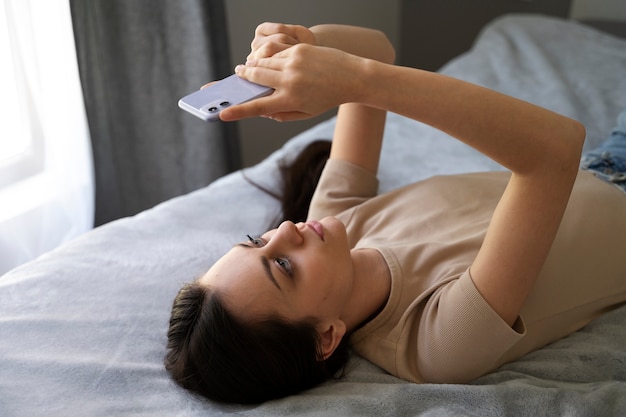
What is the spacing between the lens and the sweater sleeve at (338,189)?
1318mm

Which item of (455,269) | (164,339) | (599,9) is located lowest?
(164,339)

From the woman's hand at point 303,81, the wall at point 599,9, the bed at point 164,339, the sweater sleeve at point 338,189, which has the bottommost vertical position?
the bed at point 164,339

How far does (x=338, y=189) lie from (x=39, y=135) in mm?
850

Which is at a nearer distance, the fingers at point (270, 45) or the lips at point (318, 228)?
the fingers at point (270, 45)

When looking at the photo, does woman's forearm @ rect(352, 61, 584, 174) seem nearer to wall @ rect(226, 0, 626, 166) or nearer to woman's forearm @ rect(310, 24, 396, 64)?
woman's forearm @ rect(310, 24, 396, 64)

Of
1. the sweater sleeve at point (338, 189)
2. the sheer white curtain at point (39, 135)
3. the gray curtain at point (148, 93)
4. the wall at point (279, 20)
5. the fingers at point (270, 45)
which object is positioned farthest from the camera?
the wall at point (279, 20)

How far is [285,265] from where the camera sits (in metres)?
1.01

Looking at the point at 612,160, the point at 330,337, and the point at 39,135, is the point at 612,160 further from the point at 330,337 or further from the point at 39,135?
the point at 39,135

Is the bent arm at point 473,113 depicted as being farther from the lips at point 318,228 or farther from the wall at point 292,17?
the wall at point 292,17

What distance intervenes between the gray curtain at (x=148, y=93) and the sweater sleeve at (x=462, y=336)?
117 centimetres

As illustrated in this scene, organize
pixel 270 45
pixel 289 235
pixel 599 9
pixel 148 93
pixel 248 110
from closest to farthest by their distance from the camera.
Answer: pixel 248 110, pixel 270 45, pixel 289 235, pixel 148 93, pixel 599 9

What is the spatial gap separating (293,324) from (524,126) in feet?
1.47

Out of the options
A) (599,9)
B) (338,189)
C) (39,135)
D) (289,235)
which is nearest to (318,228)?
(289,235)

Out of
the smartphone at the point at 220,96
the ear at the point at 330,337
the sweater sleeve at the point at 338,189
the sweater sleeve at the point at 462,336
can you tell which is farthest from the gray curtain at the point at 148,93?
the sweater sleeve at the point at 462,336
